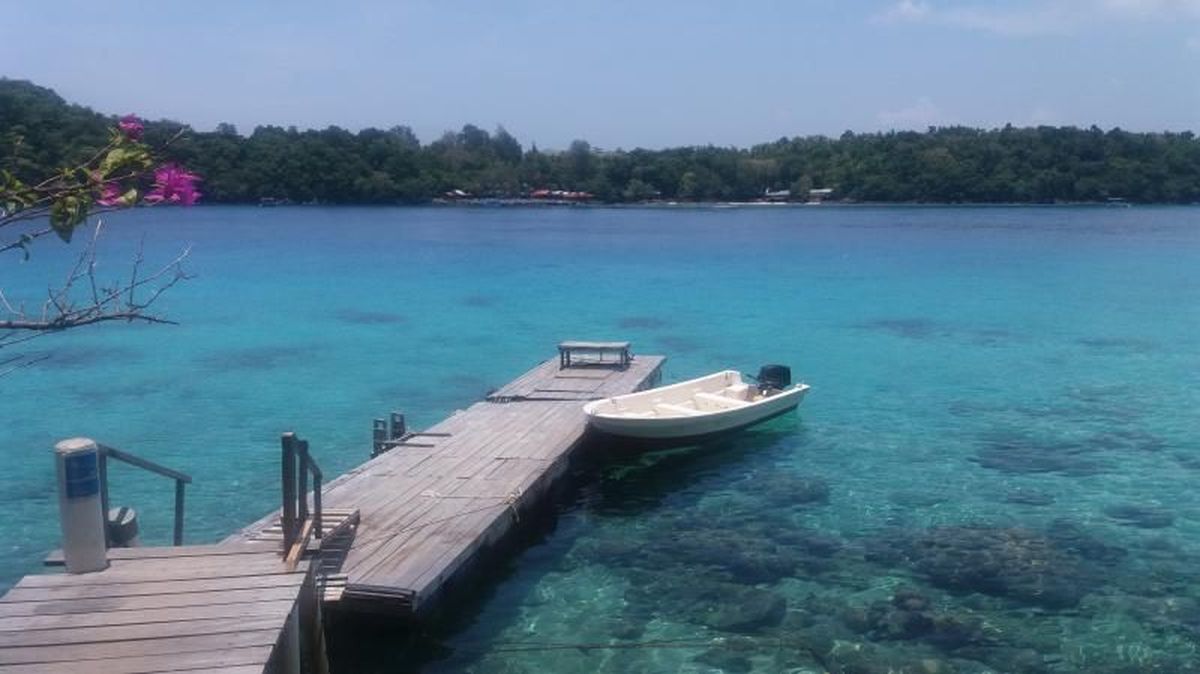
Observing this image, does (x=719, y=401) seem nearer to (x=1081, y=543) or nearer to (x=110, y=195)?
(x=1081, y=543)

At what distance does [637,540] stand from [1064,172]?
413 feet

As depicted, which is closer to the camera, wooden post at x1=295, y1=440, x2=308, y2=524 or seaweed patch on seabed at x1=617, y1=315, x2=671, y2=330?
wooden post at x1=295, y1=440, x2=308, y2=524

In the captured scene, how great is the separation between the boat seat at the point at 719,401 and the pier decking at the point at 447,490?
1.37 metres

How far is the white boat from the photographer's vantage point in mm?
14906

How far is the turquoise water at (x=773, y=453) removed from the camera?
9867 mm

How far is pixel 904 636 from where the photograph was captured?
9641mm

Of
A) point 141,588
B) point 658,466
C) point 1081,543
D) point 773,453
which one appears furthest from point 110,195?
point 773,453

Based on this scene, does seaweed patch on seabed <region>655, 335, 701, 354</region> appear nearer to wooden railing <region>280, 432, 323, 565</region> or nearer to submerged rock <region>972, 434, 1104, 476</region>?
submerged rock <region>972, 434, 1104, 476</region>

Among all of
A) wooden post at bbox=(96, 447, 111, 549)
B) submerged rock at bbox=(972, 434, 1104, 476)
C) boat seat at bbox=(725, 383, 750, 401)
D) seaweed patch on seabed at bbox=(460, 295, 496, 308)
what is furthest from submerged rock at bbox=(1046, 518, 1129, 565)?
seaweed patch on seabed at bbox=(460, 295, 496, 308)

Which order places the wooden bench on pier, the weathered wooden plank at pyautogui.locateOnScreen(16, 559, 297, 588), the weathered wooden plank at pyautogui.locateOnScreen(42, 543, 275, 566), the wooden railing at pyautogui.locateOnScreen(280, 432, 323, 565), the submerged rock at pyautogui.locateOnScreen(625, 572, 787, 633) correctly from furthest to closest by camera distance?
the wooden bench on pier, the submerged rock at pyautogui.locateOnScreen(625, 572, 787, 633), the wooden railing at pyautogui.locateOnScreen(280, 432, 323, 565), the weathered wooden plank at pyautogui.locateOnScreen(42, 543, 275, 566), the weathered wooden plank at pyautogui.locateOnScreen(16, 559, 297, 588)

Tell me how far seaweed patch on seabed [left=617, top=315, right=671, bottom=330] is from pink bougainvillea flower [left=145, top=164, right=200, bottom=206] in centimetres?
2795

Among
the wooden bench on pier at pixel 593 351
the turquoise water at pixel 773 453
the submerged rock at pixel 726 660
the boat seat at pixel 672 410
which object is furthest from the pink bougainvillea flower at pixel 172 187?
the wooden bench on pier at pixel 593 351

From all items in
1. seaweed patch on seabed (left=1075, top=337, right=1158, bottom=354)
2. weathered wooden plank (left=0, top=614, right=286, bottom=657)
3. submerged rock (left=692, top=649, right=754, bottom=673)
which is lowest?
submerged rock (left=692, top=649, right=754, bottom=673)

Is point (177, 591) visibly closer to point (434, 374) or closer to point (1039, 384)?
point (434, 374)
